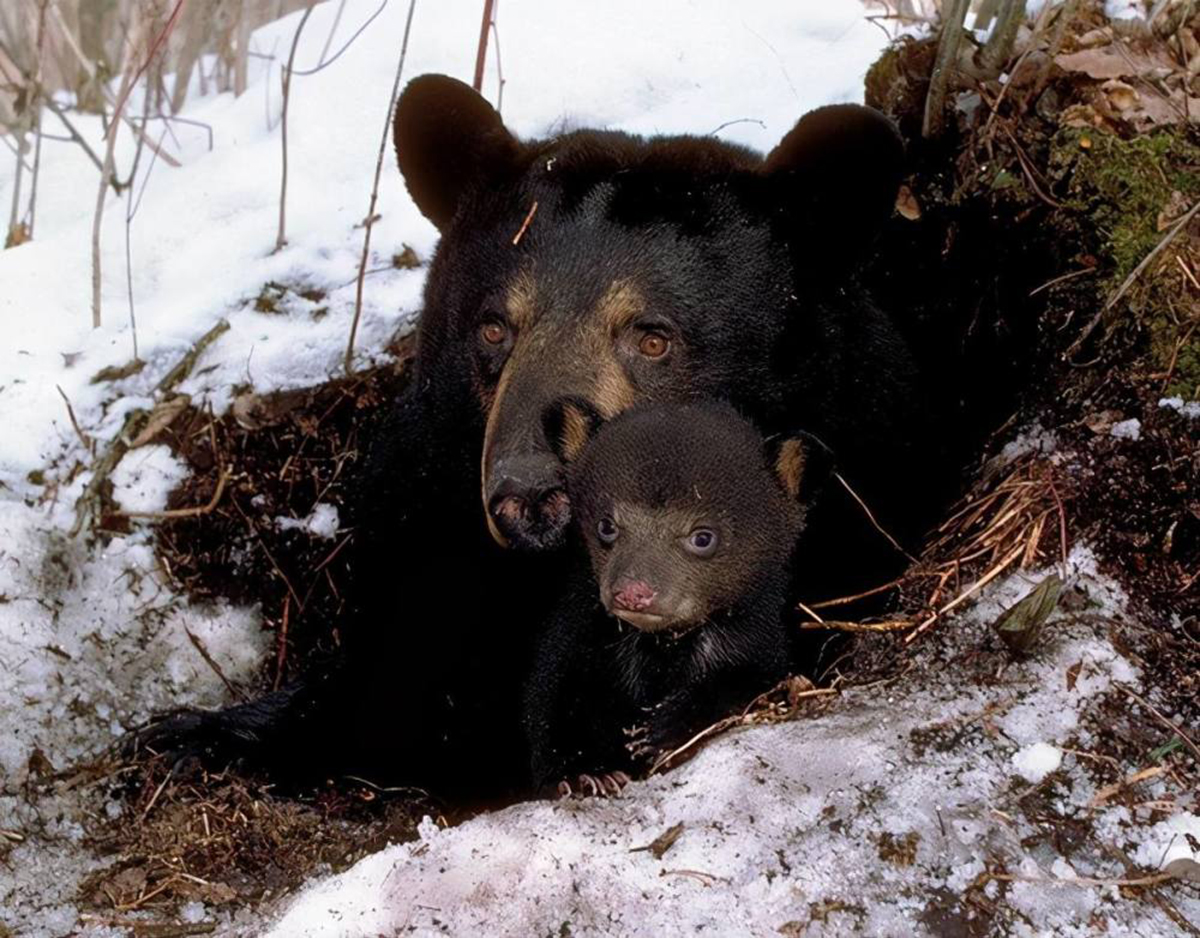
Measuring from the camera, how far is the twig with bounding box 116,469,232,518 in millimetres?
5066

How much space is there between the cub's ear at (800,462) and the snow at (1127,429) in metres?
0.83

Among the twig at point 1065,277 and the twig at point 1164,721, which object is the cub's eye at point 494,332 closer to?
the twig at point 1065,277

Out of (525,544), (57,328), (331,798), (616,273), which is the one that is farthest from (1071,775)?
(57,328)

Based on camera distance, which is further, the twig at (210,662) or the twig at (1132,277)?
the twig at (210,662)

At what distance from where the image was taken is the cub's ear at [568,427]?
12.4ft

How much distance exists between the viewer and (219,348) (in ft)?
17.7

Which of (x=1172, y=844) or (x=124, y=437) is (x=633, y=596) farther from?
(x=124, y=437)

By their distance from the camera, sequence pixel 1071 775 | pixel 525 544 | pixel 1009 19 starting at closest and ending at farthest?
pixel 1071 775
pixel 525 544
pixel 1009 19

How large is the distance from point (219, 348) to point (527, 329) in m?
1.85

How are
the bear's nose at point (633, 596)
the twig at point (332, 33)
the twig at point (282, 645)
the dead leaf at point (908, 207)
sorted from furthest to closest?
1. the twig at point (332, 33)
2. the twig at point (282, 645)
3. the dead leaf at point (908, 207)
4. the bear's nose at point (633, 596)

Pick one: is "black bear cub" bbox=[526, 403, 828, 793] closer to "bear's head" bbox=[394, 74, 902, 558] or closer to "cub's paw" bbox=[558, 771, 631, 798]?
"cub's paw" bbox=[558, 771, 631, 798]

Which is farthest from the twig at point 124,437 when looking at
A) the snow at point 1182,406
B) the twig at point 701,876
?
the snow at point 1182,406

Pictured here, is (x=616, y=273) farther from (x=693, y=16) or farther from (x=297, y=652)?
(x=693, y=16)

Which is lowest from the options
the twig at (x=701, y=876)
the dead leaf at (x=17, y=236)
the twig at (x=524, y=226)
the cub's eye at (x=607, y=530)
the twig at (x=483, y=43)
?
the dead leaf at (x=17, y=236)
